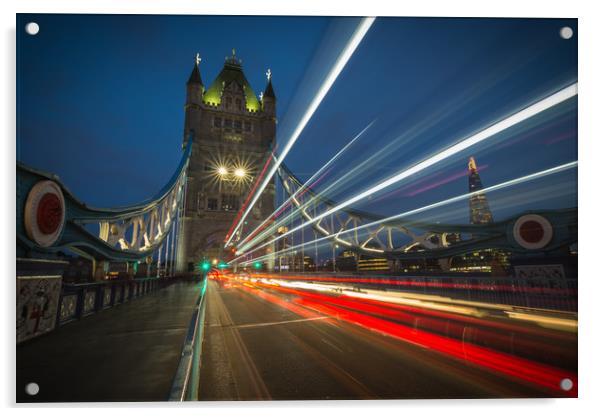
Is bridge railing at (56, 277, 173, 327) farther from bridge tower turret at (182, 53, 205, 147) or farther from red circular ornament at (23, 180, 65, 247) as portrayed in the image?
bridge tower turret at (182, 53, 205, 147)

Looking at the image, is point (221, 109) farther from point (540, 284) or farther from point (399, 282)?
point (540, 284)

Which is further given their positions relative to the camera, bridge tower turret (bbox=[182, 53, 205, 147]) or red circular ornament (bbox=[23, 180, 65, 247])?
bridge tower turret (bbox=[182, 53, 205, 147])

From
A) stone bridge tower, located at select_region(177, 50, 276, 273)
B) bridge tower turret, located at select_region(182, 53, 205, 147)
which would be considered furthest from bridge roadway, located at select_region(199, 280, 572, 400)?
bridge tower turret, located at select_region(182, 53, 205, 147)

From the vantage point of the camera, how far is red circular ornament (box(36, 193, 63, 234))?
480 centimetres

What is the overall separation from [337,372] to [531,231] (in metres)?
7.85

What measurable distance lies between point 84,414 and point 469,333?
592cm

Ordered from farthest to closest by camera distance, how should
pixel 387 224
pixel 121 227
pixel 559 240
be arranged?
pixel 387 224, pixel 121 227, pixel 559 240

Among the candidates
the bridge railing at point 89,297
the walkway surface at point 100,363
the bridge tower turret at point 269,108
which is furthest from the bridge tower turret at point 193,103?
the walkway surface at point 100,363

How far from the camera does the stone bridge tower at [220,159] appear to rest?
3981 cm

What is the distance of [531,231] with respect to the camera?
26.5 feet

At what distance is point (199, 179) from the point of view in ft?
135

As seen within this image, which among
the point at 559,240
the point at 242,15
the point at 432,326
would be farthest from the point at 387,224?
the point at 242,15

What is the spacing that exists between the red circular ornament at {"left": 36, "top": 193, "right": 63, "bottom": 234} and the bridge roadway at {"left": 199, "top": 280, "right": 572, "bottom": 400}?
11.7 feet

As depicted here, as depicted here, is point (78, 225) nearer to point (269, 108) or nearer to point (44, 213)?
point (44, 213)
